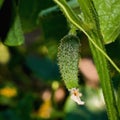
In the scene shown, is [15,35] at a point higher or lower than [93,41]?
lower

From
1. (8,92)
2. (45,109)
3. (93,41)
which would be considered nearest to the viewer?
(93,41)

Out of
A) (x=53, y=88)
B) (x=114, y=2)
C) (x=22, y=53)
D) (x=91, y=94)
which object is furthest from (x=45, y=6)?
(x=22, y=53)

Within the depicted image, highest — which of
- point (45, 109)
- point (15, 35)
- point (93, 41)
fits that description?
point (93, 41)

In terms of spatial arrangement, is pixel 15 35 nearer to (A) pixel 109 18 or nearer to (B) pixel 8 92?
(A) pixel 109 18

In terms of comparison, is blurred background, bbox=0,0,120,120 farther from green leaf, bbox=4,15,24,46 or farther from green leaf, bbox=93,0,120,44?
green leaf, bbox=93,0,120,44

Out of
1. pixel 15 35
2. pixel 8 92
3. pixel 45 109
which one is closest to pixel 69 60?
pixel 15 35

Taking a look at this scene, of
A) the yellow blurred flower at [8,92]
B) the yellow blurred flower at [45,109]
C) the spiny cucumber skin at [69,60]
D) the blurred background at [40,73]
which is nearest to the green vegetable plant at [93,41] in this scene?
the spiny cucumber skin at [69,60]
